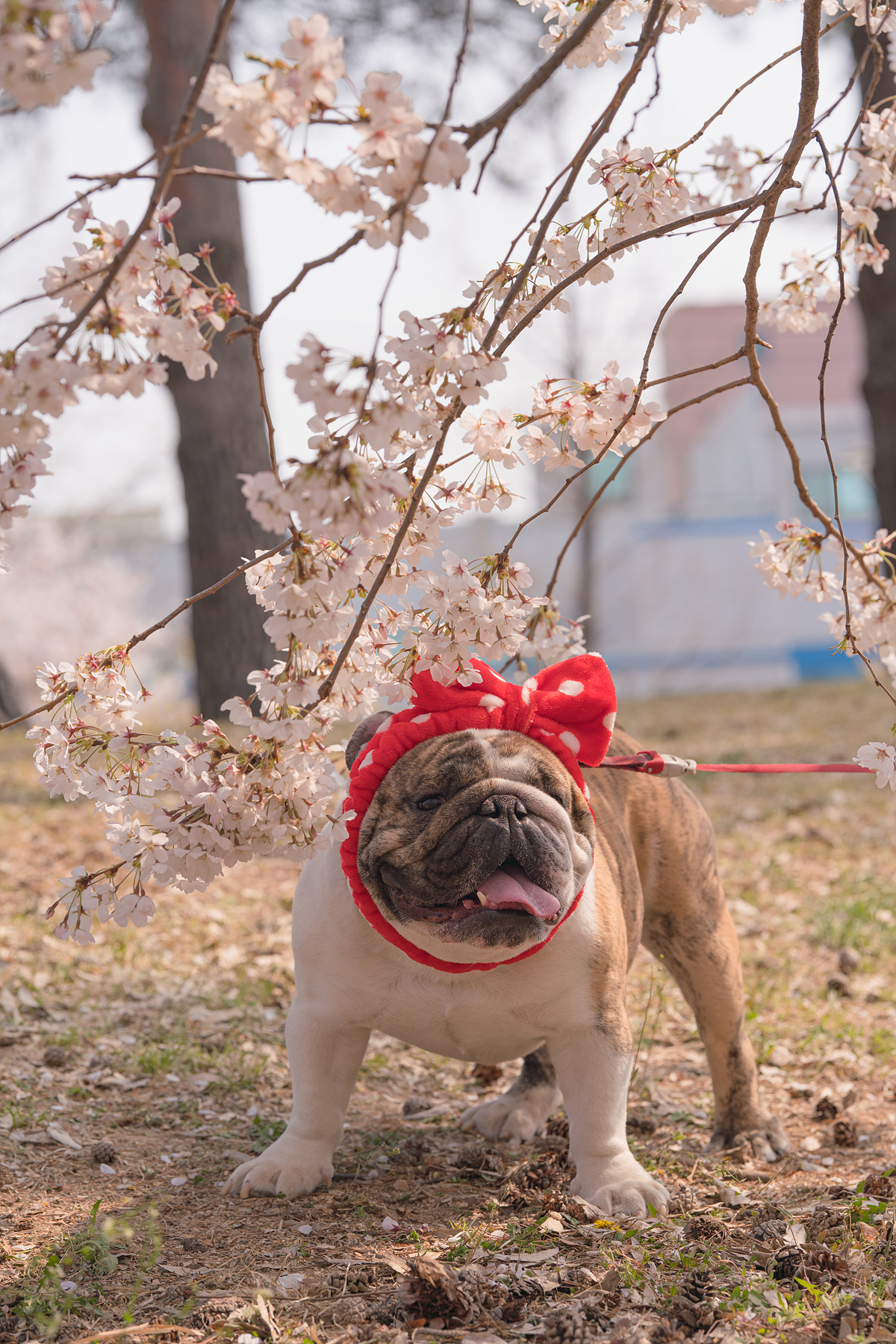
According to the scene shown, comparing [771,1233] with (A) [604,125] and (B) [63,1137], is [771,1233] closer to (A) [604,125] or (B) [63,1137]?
(B) [63,1137]

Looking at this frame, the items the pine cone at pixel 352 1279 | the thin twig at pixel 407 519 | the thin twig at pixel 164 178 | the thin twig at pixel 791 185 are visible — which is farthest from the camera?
the thin twig at pixel 791 185

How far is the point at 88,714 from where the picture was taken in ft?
7.27

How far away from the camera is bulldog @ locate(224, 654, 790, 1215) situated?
7.44ft

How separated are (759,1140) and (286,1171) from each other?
1.29 metres

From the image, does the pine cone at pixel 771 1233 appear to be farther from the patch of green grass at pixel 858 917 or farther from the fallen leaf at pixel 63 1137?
→ the patch of green grass at pixel 858 917

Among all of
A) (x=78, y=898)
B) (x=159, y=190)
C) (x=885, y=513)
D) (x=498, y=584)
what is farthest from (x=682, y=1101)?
(x=885, y=513)

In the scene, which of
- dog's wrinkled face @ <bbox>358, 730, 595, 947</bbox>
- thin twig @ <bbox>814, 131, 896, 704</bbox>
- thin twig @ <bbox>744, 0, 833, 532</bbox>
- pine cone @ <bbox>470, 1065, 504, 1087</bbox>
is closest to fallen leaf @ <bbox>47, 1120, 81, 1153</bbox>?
dog's wrinkled face @ <bbox>358, 730, 595, 947</bbox>

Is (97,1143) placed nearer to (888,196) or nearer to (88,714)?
(88,714)

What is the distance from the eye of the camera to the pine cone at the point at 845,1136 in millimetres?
3156

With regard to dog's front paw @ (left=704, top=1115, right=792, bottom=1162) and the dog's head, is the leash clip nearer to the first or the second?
the dog's head

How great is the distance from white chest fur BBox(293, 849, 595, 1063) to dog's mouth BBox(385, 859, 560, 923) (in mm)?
230

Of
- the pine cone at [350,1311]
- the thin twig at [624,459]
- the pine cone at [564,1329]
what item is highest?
the thin twig at [624,459]

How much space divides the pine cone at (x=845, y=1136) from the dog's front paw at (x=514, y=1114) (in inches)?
29.7

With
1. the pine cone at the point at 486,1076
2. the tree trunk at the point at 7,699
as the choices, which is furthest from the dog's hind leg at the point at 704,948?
the tree trunk at the point at 7,699
